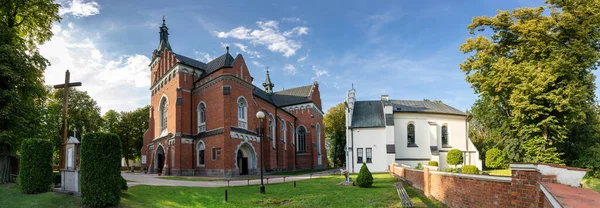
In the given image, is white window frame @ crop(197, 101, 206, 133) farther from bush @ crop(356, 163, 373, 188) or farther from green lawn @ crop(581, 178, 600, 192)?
green lawn @ crop(581, 178, 600, 192)

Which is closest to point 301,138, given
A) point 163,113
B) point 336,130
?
point 336,130

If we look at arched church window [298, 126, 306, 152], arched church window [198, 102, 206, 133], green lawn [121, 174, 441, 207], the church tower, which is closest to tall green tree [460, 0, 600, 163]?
green lawn [121, 174, 441, 207]

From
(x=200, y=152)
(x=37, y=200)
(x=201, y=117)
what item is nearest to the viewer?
(x=37, y=200)

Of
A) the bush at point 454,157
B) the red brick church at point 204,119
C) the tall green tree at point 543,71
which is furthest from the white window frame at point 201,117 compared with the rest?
the bush at point 454,157

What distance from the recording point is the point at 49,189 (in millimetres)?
13547

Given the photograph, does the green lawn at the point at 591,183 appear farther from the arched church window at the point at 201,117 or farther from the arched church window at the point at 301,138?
the arched church window at the point at 301,138

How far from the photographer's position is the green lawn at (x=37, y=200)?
11181mm

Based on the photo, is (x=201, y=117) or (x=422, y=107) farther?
(x=422, y=107)

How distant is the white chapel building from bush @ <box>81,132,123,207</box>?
1011 inches

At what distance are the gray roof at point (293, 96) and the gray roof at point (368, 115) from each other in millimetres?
9508

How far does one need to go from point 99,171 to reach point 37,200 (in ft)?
10.5

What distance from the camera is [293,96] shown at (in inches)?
1876

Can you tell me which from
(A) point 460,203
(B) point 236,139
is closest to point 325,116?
(B) point 236,139

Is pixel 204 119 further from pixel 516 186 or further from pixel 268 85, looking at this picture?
pixel 516 186
